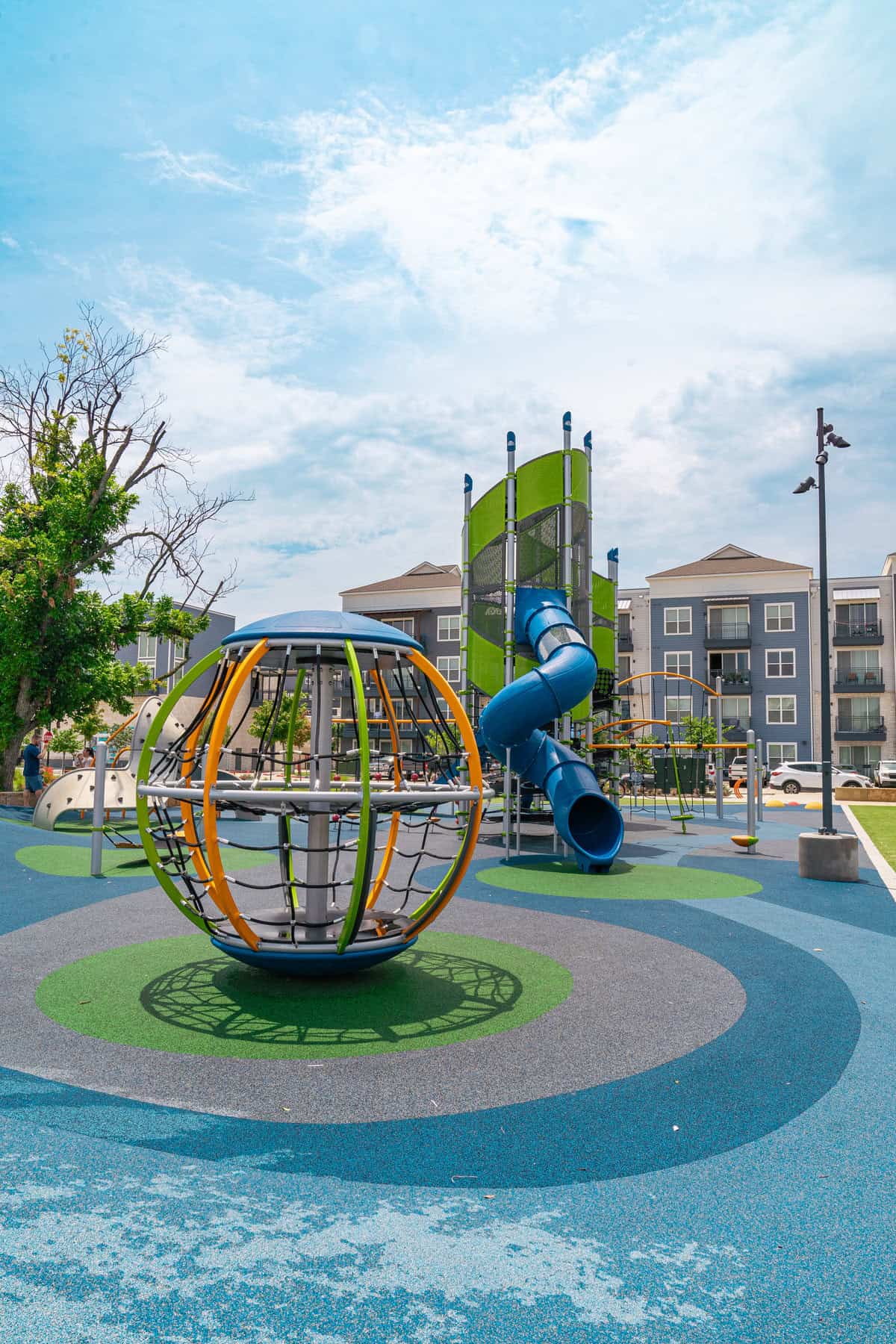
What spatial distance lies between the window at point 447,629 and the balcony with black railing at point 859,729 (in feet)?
82.9

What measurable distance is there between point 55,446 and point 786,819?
2444 cm

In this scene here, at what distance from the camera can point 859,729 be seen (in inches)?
2231

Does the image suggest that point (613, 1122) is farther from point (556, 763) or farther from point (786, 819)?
point (786, 819)

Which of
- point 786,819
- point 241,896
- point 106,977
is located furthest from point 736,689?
point 106,977

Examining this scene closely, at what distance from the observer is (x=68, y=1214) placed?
3766 millimetres

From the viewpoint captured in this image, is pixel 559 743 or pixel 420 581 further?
pixel 420 581

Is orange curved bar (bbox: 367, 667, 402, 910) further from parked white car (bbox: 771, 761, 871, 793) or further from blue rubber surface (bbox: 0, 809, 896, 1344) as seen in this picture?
parked white car (bbox: 771, 761, 871, 793)

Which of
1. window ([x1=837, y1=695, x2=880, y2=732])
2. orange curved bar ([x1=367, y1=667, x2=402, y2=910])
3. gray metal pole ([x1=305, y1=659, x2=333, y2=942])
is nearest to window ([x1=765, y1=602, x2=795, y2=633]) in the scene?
window ([x1=837, y1=695, x2=880, y2=732])

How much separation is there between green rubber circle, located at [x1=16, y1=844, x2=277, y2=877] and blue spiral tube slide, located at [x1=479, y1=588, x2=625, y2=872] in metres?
4.55

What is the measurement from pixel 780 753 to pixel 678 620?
10.4 m

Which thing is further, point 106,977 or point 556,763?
point 556,763

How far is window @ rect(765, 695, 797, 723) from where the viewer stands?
53.8 m

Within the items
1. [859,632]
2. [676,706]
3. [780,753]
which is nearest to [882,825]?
[780,753]

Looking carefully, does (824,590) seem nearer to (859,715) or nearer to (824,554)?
(824,554)
